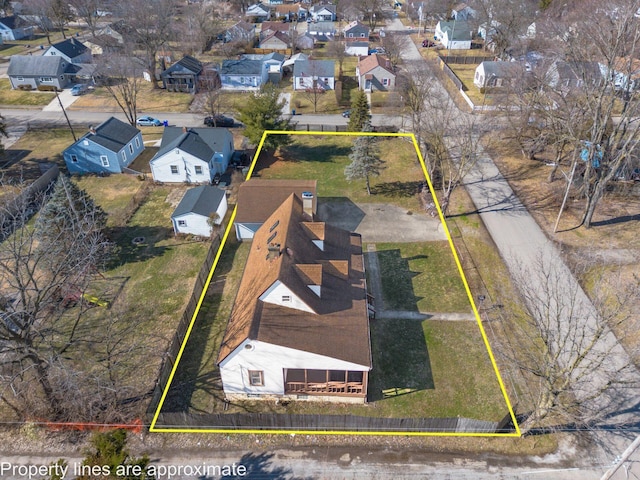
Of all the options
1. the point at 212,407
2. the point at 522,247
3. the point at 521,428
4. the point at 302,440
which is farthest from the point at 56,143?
the point at 521,428

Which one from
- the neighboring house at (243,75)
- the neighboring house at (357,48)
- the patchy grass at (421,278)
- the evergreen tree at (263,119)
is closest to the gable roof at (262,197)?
the patchy grass at (421,278)

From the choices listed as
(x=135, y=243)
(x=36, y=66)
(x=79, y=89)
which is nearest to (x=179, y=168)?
(x=135, y=243)

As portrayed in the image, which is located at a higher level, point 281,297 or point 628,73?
point 628,73

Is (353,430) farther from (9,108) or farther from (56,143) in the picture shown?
(9,108)

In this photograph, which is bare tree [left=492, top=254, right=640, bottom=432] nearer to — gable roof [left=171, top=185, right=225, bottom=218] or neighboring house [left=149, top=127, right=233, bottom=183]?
gable roof [left=171, top=185, right=225, bottom=218]

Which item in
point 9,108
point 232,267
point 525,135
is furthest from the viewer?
point 9,108

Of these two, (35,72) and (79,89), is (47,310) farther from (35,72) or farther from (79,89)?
(35,72)

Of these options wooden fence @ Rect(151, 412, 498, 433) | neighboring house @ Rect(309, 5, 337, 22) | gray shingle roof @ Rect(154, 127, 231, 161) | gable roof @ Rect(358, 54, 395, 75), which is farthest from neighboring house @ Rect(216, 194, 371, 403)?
neighboring house @ Rect(309, 5, 337, 22)
